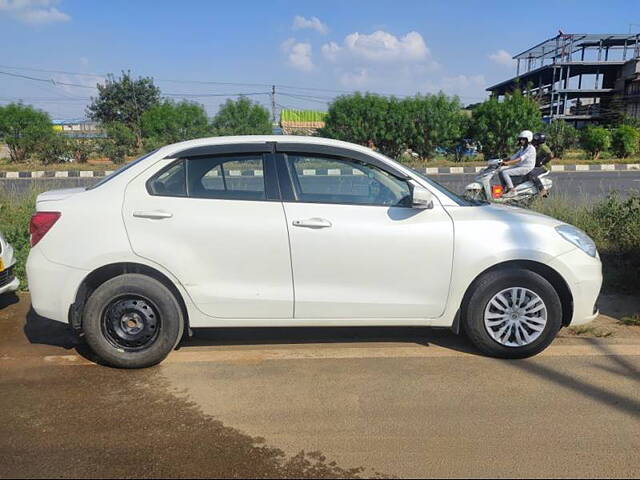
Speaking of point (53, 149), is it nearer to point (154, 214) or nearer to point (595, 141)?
point (154, 214)

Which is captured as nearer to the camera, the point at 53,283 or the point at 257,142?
the point at 53,283

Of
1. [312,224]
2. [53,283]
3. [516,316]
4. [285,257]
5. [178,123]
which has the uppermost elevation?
[178,123]

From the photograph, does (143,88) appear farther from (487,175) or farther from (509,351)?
(509,351)

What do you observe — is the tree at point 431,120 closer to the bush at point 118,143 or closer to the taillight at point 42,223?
the bush at point 118,143

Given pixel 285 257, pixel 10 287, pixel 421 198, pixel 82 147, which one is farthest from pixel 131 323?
pixel 82 147

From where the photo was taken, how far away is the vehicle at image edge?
5.02 meters

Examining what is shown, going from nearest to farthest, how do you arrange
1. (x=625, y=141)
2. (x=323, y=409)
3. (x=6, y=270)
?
(x=323, y=409) → (x=6, y=270) → (x=625, y=141)

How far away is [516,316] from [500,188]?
4.94 metres

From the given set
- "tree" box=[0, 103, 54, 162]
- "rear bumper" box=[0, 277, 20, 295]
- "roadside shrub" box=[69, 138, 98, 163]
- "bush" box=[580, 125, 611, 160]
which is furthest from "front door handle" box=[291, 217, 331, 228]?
Result: "tree" box=[0, 103, 54, 162]

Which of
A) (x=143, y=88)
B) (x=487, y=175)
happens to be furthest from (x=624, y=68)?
(x=487, y=175)

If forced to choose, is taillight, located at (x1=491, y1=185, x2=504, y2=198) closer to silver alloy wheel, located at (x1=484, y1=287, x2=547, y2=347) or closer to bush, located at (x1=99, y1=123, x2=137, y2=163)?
silver alloy wheel, located at (x1=484, y1=287, x2=547, y2=347)

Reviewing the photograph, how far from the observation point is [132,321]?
3906mm

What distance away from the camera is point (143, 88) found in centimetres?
4472

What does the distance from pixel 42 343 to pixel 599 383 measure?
441 centimetres
